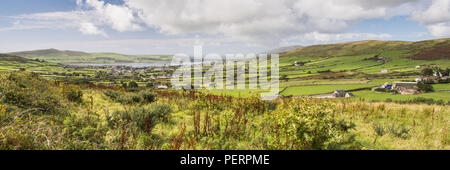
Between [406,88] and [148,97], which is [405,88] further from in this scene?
[148,97]

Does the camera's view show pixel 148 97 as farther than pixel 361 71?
No

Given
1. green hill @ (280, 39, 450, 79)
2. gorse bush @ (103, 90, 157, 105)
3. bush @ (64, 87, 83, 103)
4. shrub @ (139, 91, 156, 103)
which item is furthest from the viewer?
green hill @ (280, 39, 450, 79)

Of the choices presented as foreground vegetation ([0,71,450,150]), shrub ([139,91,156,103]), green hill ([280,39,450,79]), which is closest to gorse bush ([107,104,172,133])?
foreground vegetation ([0,71,450,150])

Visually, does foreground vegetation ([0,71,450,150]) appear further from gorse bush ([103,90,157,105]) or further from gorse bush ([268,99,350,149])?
gorse bush ([103,90,157,105])

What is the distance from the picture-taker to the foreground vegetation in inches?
167

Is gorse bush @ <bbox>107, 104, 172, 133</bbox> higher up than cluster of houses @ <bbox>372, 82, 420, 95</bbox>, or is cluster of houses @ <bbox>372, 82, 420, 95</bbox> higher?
gorse bush @ <bbox>107, 104, 172, 133</bbox>

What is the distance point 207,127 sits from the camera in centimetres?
664

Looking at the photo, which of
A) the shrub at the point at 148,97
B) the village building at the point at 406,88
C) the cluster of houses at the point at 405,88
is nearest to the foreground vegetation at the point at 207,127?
the shrub at the point at 148,97

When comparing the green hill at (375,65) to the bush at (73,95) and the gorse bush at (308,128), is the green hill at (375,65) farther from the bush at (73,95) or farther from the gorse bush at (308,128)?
the gorse bush at (308,128)

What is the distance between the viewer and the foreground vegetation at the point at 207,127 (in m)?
4.25

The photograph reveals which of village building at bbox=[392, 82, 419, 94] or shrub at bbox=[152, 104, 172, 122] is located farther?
village building at bbox=[392, 82, 419, 94]

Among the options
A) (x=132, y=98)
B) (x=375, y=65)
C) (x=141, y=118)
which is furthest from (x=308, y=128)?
(x=375, y=65)

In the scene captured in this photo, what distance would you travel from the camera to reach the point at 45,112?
651cm
